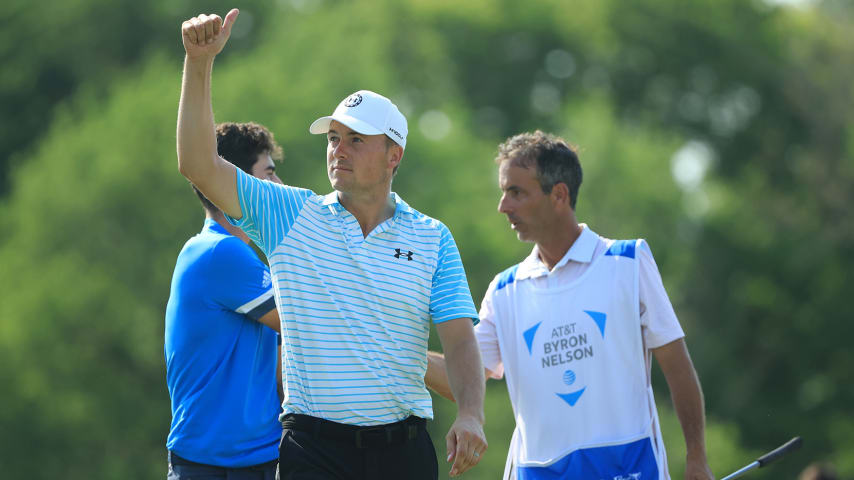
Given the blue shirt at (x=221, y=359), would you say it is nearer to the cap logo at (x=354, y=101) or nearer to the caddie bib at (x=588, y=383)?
the cap logo at (x=354, y=101)

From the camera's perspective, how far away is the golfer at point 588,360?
6078 millimetres

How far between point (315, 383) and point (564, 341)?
1.47 meters

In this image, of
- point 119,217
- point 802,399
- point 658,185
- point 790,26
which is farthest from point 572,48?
point 119,217

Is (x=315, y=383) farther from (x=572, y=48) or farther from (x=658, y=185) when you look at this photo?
(x=572, y=48)

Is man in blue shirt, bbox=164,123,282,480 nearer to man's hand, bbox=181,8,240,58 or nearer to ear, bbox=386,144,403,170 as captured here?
ear, bbox=386,144,403,170

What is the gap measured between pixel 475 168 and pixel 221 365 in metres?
32.4

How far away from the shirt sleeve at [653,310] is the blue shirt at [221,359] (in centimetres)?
168

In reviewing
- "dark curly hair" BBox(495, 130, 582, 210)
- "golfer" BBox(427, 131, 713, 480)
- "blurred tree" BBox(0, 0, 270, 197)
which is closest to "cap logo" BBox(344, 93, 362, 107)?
"golfer" BBox(427, 131, 713, 480)

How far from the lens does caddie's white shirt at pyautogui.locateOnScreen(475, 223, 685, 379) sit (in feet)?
20.1

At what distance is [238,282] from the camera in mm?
5879

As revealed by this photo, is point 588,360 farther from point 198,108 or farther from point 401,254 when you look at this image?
point 198,108

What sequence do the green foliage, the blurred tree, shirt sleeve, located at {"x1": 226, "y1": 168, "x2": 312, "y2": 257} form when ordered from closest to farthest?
shirt sleeve, located at {"x1": 226, "y1": 168, "x2": 312, "y2": 257} → the green foliage → the blurred tree

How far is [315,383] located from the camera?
523cm

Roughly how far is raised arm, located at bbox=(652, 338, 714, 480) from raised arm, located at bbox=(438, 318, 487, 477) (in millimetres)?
1042
